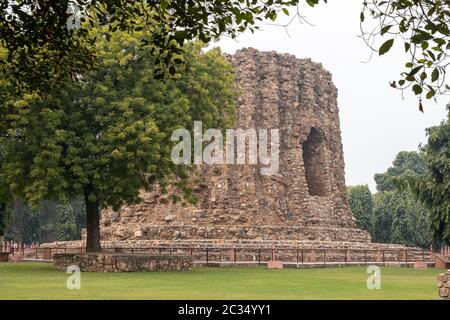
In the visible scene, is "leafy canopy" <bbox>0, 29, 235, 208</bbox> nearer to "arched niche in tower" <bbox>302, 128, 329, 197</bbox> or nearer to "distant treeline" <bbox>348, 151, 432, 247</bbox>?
"arched niche in tower" <bbox>302, 128, 329, 197</bbox>

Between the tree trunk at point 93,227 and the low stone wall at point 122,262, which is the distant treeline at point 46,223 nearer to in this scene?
the tree trunk at point 93,227

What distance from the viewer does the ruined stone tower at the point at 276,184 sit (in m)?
32.7

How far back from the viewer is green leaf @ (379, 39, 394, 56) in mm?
7332

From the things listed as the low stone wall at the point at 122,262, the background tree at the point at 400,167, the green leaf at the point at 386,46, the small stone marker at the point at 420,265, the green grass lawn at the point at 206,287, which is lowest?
the small stone marker at the point at 420,265

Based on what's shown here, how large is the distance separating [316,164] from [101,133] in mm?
16648

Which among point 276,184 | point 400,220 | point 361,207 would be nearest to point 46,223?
point 361,207

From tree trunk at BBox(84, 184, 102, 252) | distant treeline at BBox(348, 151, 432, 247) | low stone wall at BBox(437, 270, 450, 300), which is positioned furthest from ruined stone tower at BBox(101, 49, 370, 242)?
low stone wall at BBox(437, 270, 450, 300)

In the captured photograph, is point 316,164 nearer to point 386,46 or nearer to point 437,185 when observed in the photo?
point 437,185

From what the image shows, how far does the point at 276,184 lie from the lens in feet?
112

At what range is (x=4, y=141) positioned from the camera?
23.5 metres

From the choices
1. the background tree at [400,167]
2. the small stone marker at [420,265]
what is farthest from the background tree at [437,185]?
the background tree at [400,167]

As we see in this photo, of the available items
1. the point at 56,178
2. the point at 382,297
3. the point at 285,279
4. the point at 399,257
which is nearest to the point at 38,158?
the point at 56,178

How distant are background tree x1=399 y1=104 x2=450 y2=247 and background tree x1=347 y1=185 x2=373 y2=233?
2203cm

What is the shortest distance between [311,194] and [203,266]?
455 inches
